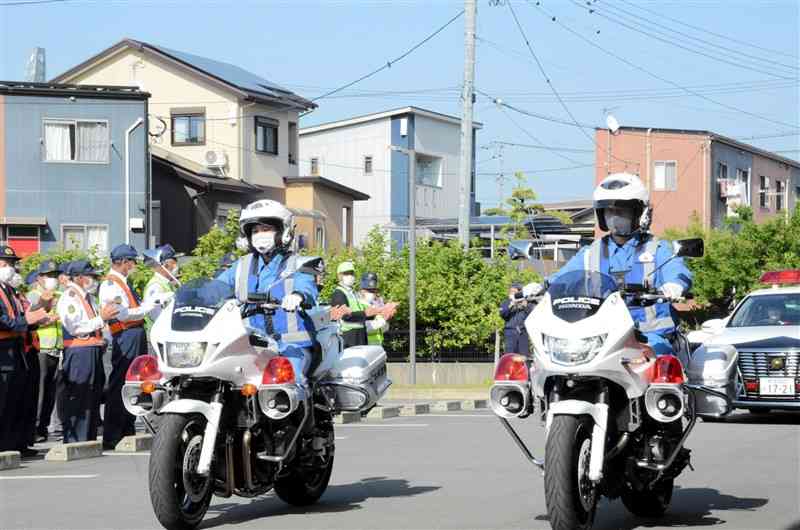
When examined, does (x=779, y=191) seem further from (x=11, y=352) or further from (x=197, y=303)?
A: (x=197, y=303)

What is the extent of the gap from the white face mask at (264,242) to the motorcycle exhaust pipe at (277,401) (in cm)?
132

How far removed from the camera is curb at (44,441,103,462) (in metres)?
12.9

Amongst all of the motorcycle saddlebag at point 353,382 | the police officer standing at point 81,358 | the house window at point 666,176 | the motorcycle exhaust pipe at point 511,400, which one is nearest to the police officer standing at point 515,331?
the police officer standing at point 81,358

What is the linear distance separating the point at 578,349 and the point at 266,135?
41.7 meters

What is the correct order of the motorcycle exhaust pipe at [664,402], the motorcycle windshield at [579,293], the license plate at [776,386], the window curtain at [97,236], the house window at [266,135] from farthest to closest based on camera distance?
the house window at [266,135] < the window curtain at [97,236] < the license plate at [776,386] < the motorcycle exhaust pipe at [664,402] < the motorcycle windshield at [579,293]

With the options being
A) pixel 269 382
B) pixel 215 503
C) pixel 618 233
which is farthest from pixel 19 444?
pixel 618 233

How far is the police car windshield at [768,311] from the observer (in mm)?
17688

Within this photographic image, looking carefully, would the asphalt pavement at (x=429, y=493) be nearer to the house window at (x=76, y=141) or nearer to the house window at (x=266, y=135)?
the house window at (x=76, y=141)

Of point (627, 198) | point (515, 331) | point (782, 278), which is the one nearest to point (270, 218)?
point (627, 198)

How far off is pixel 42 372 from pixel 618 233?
887 centimetres

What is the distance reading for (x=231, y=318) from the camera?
8.27 meters

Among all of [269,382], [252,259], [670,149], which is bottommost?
[269,382]

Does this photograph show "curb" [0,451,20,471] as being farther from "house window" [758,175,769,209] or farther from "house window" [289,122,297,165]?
"house window" [758,175,769,209]

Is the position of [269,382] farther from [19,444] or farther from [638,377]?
[19,444]
